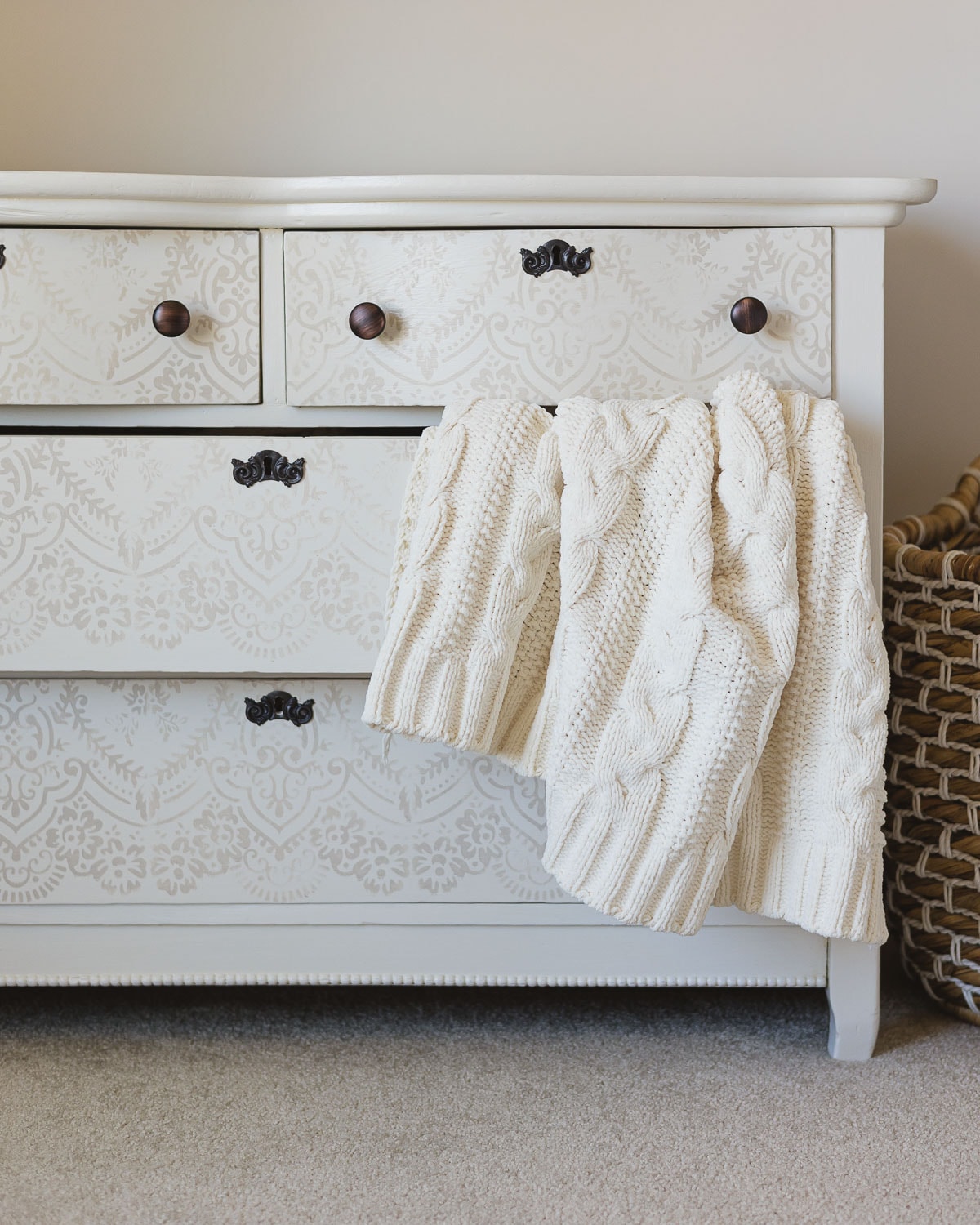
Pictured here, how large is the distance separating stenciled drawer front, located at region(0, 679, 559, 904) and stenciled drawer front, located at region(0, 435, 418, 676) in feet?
0.16

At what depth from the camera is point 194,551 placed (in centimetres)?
93

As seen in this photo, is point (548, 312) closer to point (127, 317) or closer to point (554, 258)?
point (554, 258)

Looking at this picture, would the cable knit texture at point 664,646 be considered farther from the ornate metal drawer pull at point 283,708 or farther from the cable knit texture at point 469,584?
the ornate metal drawer pull at point 283,708

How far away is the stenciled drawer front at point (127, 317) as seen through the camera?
0.91 m

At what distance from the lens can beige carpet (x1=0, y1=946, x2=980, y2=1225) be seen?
80 cm

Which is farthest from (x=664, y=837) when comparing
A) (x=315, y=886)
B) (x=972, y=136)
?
(x=972, y=136)

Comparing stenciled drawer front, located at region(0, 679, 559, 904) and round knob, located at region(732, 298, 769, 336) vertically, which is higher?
round knob, located at region(732, 298, 769, 336)

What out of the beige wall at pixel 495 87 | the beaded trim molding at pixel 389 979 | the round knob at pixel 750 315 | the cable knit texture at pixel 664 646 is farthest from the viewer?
the beige wall at pixel 495 87

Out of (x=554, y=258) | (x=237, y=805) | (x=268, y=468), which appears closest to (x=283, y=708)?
(x=237, y=805)

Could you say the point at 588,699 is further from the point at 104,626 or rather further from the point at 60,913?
the point at 60,913

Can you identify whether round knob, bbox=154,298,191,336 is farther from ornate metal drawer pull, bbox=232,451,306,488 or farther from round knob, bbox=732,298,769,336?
round knob, bbox=732,298,769,336

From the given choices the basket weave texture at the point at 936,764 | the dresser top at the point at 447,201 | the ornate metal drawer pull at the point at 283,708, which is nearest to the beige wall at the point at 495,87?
the dresser top at the point at 447,201

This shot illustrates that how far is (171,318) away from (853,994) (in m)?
0.87

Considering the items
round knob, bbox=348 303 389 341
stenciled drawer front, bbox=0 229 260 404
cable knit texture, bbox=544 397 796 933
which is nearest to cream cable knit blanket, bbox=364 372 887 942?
cable knit texture, bbox=544 397 796 933
